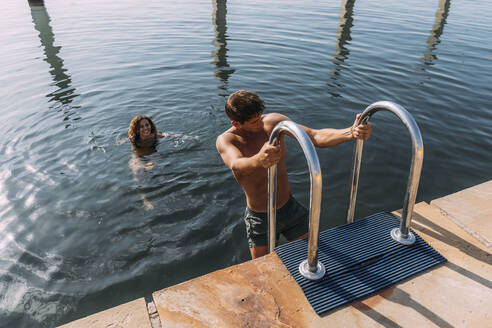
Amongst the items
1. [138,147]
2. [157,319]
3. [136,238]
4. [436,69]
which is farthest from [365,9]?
[157,319]

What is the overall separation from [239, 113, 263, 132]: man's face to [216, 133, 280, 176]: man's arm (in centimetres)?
19

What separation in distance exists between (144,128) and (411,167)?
5276 millimetres

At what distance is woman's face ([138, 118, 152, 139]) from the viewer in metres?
6.40

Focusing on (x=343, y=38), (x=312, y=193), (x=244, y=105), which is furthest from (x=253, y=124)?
(x=343, y=38)

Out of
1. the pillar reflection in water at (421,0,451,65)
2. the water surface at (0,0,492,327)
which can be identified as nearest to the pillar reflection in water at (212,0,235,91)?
the water surface at (0,0,492,327)

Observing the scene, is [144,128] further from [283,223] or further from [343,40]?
[343,40]

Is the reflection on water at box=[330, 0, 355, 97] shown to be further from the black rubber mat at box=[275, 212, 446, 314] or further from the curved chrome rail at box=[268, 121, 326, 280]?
the curved chrome rail at box=[268, 121, 326, 280]

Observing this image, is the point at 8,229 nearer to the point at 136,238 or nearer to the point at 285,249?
the point at 136,238

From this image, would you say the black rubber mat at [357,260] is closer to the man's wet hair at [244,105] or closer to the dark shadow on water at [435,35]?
the man's wet hair at [244,105]

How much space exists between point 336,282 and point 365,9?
22.4 meters

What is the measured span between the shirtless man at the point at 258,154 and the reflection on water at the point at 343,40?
19.5 ft

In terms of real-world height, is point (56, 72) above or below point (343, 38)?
below

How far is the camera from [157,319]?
2.18 meters

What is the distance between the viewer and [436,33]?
1432 centimetres
